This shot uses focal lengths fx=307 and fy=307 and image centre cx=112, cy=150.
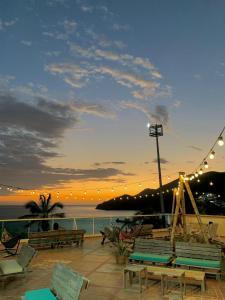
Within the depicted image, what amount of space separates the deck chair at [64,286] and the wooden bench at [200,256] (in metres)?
3.49

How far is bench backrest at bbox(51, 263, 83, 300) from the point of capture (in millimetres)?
3953

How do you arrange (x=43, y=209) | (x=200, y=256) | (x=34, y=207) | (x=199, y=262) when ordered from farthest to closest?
(x=43, y=209), (x=34, y=207), (x=200, y=256), (x=199, y=262)

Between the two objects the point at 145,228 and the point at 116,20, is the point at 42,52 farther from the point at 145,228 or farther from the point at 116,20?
the point at 145,228

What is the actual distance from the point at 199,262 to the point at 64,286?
3.94 metres

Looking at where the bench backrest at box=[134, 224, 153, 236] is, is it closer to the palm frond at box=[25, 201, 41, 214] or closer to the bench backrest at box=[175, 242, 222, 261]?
the bench backrest at box=[175, 242, 222, 261]

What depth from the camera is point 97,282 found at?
23.5 feet

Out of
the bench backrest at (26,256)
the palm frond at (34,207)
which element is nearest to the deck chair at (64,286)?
the bench backrest at (26,256)

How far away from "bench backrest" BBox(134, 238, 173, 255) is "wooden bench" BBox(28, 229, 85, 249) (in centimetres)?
475

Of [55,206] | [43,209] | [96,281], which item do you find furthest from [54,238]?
[43,209]

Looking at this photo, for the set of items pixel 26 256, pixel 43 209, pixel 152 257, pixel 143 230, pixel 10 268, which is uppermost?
pixel 43 209

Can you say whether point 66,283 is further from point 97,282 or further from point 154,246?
point 154,246

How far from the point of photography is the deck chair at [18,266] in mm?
6958

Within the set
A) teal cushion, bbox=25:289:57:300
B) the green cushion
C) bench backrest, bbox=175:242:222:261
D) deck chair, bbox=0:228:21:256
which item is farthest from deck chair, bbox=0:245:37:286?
bench backrest, bbox=175:242:222:261

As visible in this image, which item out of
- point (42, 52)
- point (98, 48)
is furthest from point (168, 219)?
point (42, 52)
